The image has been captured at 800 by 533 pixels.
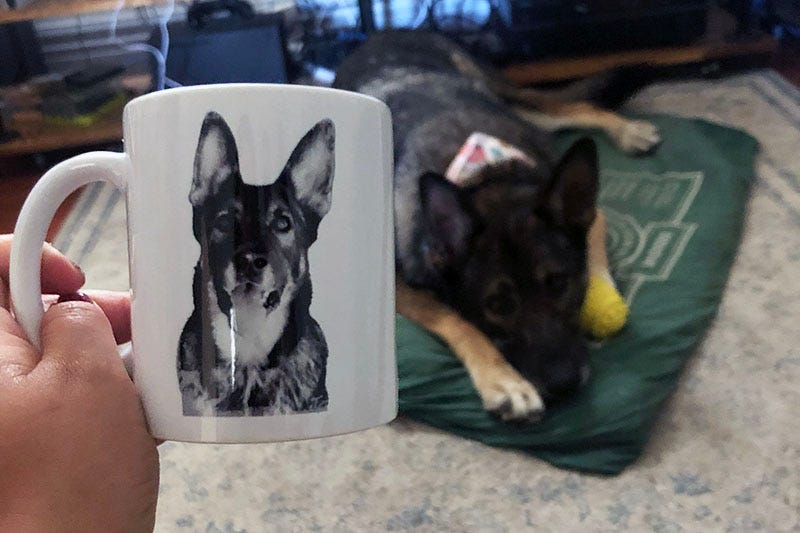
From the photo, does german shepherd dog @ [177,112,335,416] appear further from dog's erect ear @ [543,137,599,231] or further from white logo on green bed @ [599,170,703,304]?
white logo on green bed @ [599,170,703,304]

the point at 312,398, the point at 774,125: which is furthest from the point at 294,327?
the point at 774,125

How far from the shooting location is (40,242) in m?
0.58

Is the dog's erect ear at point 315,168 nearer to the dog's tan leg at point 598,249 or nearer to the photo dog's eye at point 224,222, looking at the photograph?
the photo dog's eye at point 224,222

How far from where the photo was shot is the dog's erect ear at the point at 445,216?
1.49 meters

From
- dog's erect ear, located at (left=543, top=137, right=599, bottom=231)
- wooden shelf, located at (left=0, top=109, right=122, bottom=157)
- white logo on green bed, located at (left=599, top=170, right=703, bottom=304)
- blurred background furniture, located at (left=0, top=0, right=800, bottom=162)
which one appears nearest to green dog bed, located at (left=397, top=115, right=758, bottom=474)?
white logo on green bed, located at (left=599, top=170, right=703, bottom=304)

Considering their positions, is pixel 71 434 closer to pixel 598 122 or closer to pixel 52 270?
pixel 52 270

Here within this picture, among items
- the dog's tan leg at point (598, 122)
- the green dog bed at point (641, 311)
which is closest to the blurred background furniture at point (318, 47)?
the dog's tan leg at point (598, 122)

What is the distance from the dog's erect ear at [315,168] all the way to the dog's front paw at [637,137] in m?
2.09

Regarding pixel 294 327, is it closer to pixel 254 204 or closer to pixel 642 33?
pixel 254 204

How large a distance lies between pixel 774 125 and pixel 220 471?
2.33m

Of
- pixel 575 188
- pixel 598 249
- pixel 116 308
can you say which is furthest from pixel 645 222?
pixel 116 308

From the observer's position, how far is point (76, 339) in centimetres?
58

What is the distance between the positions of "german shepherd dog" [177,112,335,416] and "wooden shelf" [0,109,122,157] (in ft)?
9.04

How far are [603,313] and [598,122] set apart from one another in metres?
1.18
